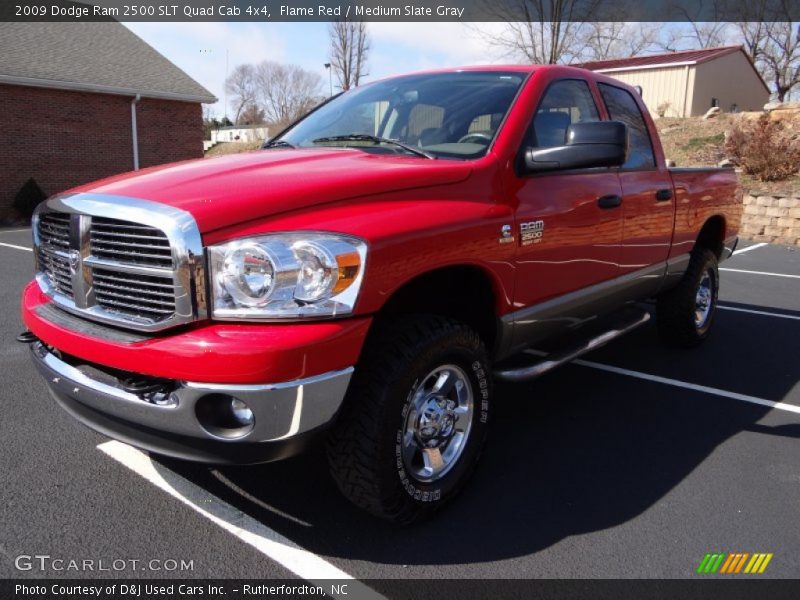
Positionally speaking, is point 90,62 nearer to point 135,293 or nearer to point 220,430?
point 135,293

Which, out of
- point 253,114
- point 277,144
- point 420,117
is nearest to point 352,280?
point 420,117

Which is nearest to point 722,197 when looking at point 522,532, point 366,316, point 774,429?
point 774,429

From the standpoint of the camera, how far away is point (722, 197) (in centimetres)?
550

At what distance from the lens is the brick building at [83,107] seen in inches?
651

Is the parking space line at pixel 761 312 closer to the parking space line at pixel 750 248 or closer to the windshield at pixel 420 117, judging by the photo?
the windshield at pixel 420 117

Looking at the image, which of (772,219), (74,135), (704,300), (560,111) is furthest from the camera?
(74,135)

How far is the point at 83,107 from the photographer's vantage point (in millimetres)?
17625

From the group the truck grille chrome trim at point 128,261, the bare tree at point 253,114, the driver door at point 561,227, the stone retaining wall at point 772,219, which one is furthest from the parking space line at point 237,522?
the bare tree at point 253,114

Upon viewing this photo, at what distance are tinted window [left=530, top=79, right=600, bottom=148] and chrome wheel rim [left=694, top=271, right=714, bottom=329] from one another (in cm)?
226

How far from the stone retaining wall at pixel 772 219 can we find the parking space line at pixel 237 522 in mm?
14022

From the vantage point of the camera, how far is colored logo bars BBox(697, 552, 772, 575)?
8.58 feet

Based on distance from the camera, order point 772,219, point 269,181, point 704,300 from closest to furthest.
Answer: point 269,181
point 704,300
point 772,219

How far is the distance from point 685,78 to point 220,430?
31830 mm
